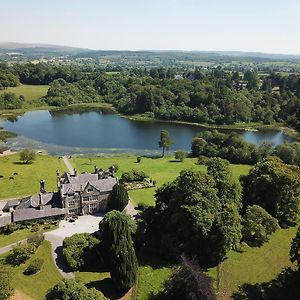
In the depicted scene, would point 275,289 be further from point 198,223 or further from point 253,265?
point 198,223

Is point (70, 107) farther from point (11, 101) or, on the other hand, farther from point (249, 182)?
point (249, 182)

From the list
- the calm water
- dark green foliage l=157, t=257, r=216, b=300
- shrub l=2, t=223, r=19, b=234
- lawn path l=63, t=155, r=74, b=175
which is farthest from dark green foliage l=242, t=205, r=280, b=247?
the calm water

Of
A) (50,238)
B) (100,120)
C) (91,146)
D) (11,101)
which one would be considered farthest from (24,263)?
(11,101)

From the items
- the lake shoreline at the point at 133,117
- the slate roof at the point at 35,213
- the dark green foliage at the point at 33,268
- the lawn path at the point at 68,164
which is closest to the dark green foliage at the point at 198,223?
the dark green foliage at the point at 33,268

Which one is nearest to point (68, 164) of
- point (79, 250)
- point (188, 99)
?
point (79, 250)

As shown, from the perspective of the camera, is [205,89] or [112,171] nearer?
[112,171]
